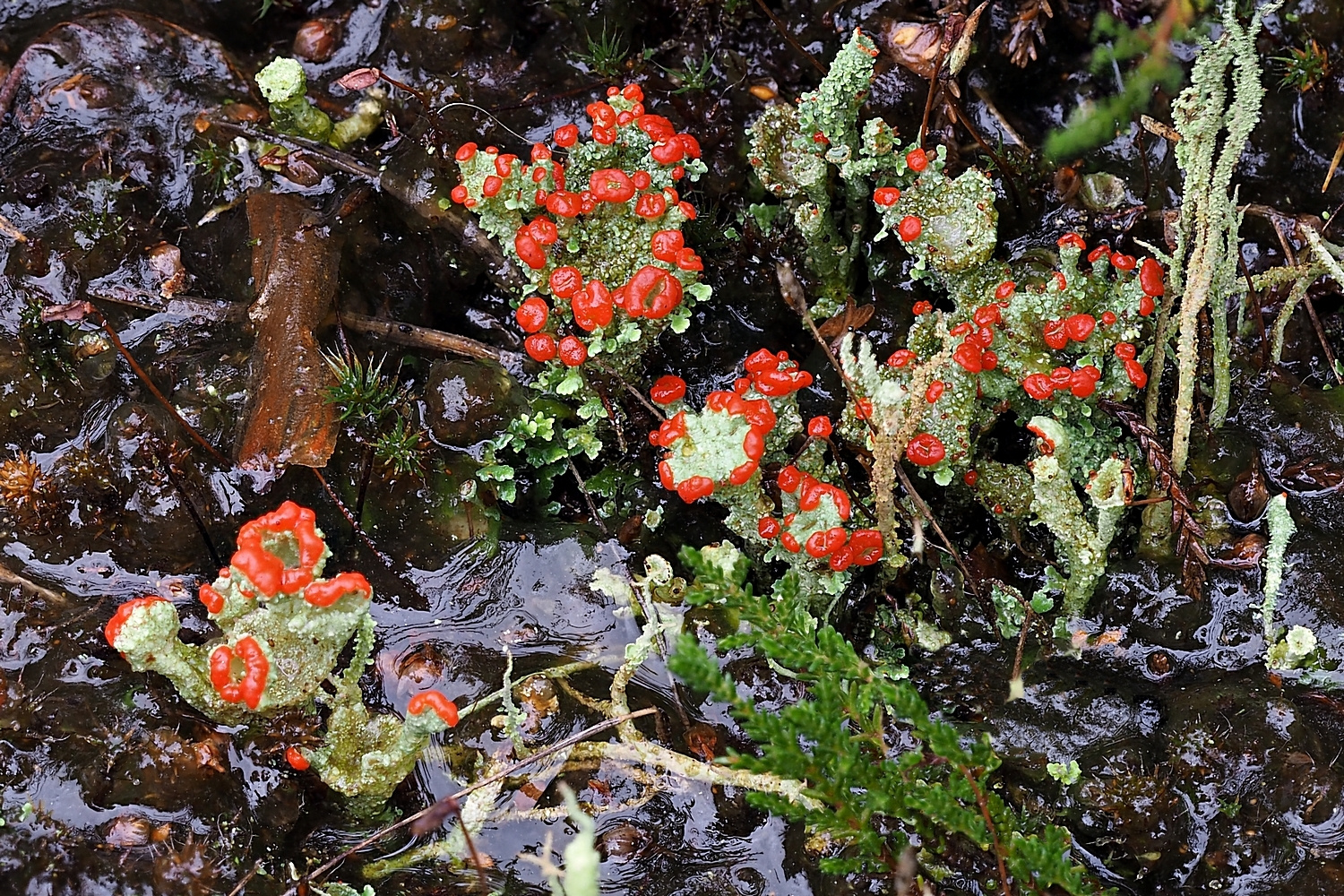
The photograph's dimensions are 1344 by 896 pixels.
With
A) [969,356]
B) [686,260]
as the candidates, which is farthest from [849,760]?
[686,260]

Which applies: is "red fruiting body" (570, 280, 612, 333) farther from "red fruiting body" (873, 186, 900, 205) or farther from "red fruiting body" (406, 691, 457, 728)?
"red fruiting body" (406, 691, 457, 728)

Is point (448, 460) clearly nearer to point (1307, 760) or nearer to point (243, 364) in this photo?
point (243, 364)

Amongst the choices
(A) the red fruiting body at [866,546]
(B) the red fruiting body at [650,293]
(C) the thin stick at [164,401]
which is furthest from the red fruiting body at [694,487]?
(C) the thin stick at [164,401]

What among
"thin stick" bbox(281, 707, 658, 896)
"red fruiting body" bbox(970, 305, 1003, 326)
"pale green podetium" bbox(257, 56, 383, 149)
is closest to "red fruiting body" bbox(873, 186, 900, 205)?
"red fruiting body" bbox(970, 305, 1003, 326)

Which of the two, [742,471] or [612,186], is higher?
[612,186]

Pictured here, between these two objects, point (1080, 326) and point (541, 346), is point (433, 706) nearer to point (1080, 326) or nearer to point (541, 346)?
point (541, 346)

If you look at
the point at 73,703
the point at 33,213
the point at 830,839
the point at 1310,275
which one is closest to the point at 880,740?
the point at 830,839
